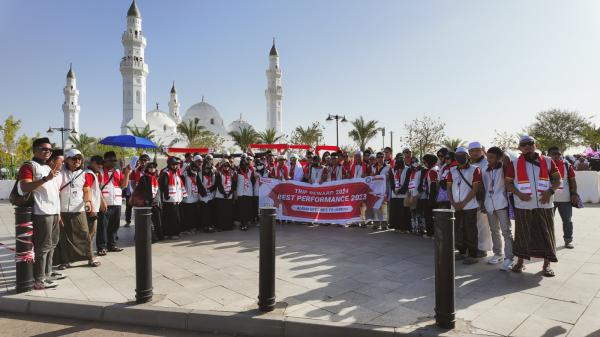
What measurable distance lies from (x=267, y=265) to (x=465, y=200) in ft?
11.6

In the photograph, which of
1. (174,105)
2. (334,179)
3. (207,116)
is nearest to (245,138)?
Answer: (207,116)

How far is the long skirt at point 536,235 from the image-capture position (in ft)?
16.9

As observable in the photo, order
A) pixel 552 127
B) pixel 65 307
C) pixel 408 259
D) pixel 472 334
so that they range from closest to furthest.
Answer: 1. pixel 472 334
2. pixel 65 307
3. pixel 408 259
4. pixel 552 127

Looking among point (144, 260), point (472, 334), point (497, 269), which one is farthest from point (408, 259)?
point (144, 260)

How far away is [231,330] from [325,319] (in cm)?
95

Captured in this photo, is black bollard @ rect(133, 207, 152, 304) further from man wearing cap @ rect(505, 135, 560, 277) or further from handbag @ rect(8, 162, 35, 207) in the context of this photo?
man wearing cap @ rect(505, 135, 560, 277)

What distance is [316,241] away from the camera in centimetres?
781

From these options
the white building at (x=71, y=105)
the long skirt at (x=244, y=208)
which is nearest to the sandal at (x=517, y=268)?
the long skirt at (x=244, y=208)

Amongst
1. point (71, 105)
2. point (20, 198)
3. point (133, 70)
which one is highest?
point (133, 70)

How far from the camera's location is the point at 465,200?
5996 millimetres

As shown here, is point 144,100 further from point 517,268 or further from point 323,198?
point 517,268

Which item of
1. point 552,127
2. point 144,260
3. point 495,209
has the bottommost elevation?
point 144,260

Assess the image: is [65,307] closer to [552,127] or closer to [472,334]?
Result: [472,334]

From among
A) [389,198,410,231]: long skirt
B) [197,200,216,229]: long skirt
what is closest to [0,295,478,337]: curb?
[197,200,216,229]: long skirt
